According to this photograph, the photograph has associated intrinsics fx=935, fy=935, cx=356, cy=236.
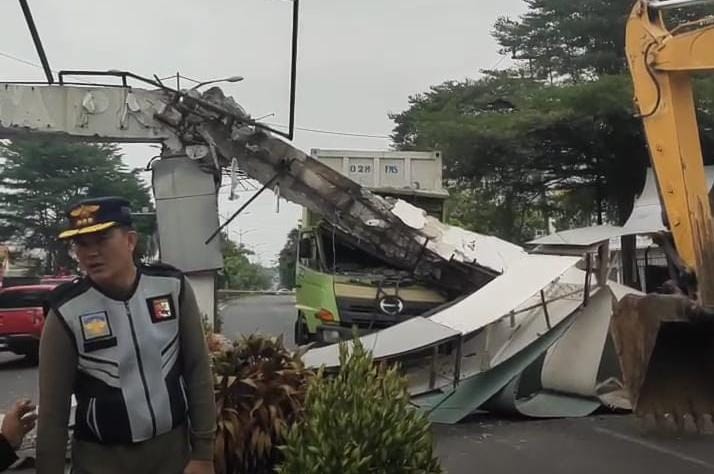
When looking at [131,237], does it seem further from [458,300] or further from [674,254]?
[458,300]

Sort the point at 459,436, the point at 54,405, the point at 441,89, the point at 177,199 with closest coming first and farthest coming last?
the point at 54,405
the point at 459,436
the point at 177,199
the point at 441,89

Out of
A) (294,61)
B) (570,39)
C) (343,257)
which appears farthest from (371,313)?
(570,39)

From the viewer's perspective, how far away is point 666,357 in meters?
8.02

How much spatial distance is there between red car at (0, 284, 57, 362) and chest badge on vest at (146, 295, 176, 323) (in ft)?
44.4

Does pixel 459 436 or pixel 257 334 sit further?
pixel 459 436

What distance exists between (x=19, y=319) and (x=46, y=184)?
1765 cm

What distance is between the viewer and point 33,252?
3722 cm

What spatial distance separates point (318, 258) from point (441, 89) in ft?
63.9

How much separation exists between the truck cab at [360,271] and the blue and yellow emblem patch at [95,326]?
8.96 meters

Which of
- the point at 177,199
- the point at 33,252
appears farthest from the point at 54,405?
the point at 33,252

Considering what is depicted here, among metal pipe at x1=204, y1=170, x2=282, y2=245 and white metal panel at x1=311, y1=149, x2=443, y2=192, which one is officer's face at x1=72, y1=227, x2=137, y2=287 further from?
white metal panel at x1=311, y1=149, x2=443, y2=192

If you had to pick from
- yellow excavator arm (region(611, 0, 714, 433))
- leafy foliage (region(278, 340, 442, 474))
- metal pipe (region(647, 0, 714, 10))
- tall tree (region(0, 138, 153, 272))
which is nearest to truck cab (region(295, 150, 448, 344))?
yellow excavator arm (region(611, 0, 714, 433))

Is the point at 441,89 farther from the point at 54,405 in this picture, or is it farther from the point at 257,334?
the point at 54,405

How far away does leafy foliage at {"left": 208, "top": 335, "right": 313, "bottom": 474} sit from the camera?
5.21 meters
